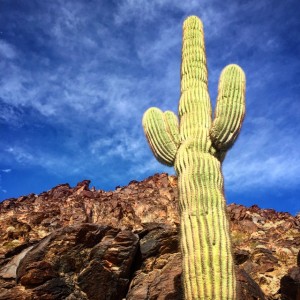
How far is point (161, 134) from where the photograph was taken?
5.42m

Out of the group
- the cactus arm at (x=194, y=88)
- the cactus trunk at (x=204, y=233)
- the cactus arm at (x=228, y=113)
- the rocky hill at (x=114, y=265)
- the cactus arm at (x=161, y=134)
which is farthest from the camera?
the rocky hill at (x=114, y=265)

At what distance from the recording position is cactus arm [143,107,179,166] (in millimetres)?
5306

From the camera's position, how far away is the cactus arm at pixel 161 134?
5.31 metres

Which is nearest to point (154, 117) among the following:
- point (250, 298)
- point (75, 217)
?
point (250, 298)

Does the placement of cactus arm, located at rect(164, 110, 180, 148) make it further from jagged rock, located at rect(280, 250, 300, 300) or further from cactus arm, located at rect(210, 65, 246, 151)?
jagged rock, located at rect(280, 250, 300, 300)

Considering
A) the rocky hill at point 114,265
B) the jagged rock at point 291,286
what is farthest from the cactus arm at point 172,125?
the jagged rock at point 291,286

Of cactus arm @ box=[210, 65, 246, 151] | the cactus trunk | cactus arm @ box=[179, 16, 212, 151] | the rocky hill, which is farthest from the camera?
the rocky hill

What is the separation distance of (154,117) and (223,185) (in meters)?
1.62

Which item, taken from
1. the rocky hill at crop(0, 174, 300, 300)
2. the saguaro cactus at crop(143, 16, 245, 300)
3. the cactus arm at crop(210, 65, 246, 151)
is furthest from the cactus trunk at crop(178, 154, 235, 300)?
the rocky hill at crop(0, 174, 300, 300)

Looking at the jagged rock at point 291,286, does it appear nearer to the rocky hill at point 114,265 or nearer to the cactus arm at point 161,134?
the rocky hill at point 114,265

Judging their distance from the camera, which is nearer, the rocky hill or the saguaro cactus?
the saguaro cactus

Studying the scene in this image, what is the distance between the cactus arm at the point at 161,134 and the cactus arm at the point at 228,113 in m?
0.67

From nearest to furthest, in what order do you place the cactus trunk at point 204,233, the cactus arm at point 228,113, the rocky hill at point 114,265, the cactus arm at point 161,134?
the cactus trunk at point 204,233, the cactus arm at point 228,113, the cactus arm at point 161,134, the rocky hill at point 114,265

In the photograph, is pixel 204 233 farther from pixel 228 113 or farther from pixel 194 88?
pixel 194 88
